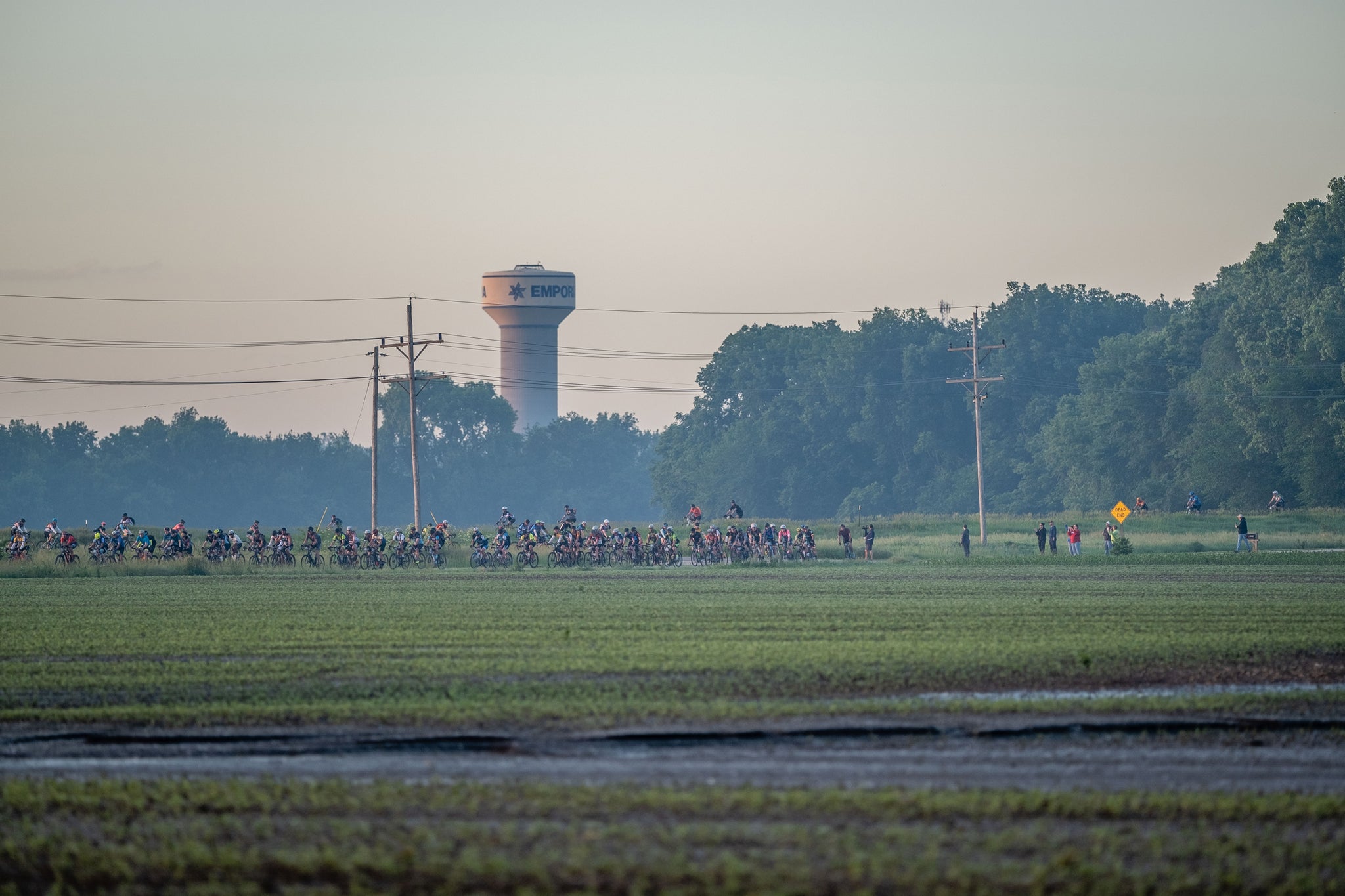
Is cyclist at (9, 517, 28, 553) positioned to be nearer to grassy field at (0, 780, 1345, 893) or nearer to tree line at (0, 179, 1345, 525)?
grassy field at (0, 780, 1345, 893)

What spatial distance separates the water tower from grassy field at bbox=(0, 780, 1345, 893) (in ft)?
399

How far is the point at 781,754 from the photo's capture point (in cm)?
1130

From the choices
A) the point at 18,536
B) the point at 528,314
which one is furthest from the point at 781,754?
the point at 528,314

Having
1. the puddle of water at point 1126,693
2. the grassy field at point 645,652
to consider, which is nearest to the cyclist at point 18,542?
the grassy field at point 645,652

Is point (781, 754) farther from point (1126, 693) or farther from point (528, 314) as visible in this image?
point (528, 314)

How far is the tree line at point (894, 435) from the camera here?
89.0m

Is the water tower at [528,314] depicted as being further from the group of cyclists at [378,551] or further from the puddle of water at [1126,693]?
the puddle of water at [1126,693]

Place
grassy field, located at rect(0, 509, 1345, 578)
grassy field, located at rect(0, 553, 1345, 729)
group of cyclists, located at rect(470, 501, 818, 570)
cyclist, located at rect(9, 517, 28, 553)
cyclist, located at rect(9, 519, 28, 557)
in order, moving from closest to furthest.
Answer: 1. grassy field, located at rect(0, 553, 1345, 729)
2. grassy field, located at rect(0, 509, 1345, 578)
3. group of cyclists, located at rect(470, 501, 818, 570)
4. cyclist, located at rect(9, 519, 28, 557)
5. cyclist, located at rect(9, 517, 28, 553)

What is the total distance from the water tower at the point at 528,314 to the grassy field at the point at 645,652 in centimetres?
9843

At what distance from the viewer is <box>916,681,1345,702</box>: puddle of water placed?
14234mm

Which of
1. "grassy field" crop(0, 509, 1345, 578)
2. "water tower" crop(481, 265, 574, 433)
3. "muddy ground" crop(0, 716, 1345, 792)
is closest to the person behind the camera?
"muddy ground" crop(0, 716, 1345, 792)

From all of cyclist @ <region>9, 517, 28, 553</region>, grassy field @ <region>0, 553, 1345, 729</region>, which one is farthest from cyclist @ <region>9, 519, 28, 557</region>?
grassy field @ <region>0, 553, 1345, 729</region>

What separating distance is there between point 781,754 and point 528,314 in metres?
121

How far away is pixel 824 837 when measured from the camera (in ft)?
28.1
